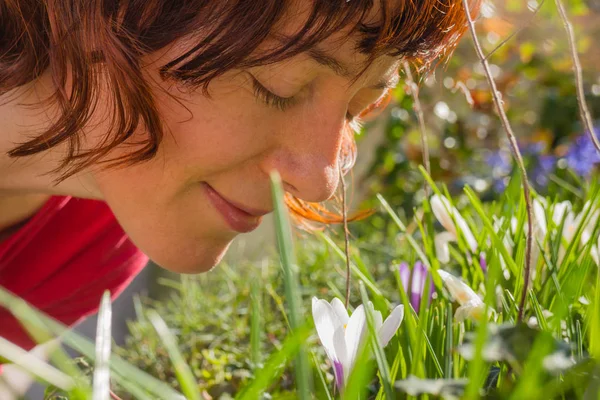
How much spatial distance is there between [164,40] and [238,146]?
0.13 m

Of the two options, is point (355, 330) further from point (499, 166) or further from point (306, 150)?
point (499, 166)

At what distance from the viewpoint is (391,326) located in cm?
45

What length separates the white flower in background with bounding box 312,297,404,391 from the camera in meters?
0.44

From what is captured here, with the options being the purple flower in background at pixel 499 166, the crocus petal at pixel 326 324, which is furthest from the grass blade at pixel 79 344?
the purple flower in background at pixel 499 166

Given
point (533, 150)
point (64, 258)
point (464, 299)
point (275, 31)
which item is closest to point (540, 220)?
point (464, 299)

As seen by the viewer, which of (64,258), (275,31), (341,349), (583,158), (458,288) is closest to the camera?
(341,349)

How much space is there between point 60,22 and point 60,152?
0.65ft

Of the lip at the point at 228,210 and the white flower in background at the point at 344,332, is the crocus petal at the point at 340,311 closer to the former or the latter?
the white flower in background at the point at 344,332

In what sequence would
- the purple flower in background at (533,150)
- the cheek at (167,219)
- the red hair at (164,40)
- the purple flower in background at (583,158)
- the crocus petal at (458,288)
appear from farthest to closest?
the purple flower in background at (533,150), the purple flower in background at (583,158), the cheek at (167,219), the red hair at (164,40), the crocus petal at (458,288)

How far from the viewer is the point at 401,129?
239cm

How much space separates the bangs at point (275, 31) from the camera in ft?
2.12

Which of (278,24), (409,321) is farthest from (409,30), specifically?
(409,321)

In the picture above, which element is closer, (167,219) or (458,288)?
(458,288)

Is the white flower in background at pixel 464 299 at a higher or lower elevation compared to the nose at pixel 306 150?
lower
